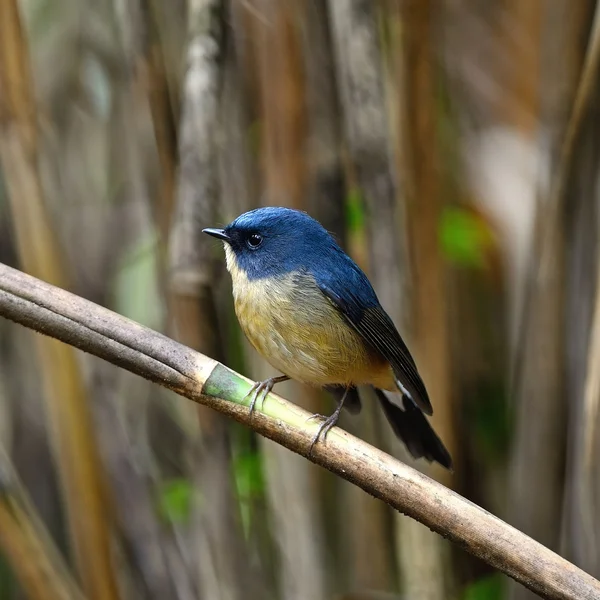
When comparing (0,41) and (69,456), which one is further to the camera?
(69,456)

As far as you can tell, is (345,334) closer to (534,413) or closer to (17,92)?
(534,413)

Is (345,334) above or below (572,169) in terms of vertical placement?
below

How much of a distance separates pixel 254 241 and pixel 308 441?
0.94 metres

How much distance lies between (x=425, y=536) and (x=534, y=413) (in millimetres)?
439

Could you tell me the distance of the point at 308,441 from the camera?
4.53ft

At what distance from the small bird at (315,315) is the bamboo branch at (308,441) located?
0.63 m

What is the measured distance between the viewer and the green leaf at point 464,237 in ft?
9.11

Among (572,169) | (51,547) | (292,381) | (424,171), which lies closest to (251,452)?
(292,381)

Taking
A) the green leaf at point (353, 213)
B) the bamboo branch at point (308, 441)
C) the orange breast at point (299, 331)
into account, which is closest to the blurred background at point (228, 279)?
the green leaf at point (353, 213)

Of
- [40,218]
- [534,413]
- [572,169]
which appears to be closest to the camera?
[40,218]

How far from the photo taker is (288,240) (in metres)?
2.20

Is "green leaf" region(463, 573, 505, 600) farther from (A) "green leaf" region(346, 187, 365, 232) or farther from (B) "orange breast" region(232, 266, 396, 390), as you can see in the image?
(A) "green leaf" region(346, 187, 365, 232)

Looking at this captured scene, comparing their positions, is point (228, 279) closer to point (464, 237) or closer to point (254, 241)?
point (254, 241)

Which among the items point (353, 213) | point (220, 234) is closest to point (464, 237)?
point (353, 213)
